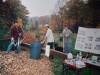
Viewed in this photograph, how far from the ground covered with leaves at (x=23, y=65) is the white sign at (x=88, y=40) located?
1.30 meters

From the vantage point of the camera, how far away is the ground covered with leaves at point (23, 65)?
6748 mm

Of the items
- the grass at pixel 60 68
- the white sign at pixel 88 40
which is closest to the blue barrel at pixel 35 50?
the grass at pixel 60 68

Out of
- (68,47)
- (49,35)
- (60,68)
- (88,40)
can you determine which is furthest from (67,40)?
(88,40)

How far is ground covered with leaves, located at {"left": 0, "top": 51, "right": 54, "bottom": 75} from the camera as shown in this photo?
22.1ft

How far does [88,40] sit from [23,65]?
2440 mm

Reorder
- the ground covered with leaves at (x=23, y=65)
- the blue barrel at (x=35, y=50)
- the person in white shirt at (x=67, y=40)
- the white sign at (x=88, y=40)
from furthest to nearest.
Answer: the blue barrel at (x=35, y=50), the person in white shirt at (x=67, y=40), the ground covered with leaves at (x=23, y=65), the white sign at (x=88, y=40)

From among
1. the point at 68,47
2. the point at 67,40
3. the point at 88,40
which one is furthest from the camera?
the point at 67,40

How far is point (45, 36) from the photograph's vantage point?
322 inches

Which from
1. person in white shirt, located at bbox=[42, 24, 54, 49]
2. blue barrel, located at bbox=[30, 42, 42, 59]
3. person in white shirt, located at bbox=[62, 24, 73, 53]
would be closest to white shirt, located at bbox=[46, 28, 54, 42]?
person in white shirt, located at bbox=[42, 24, 54, 49]

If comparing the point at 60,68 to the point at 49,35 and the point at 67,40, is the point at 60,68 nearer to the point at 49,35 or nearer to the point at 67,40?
the point at 67,40

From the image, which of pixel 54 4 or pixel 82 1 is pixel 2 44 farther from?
pixel 82 1

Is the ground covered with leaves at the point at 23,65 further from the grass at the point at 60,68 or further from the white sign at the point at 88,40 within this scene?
the white sign at the point at 88,40

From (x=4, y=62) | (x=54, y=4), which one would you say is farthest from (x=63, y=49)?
(x=4, y=62)

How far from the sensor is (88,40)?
19.9 ft
